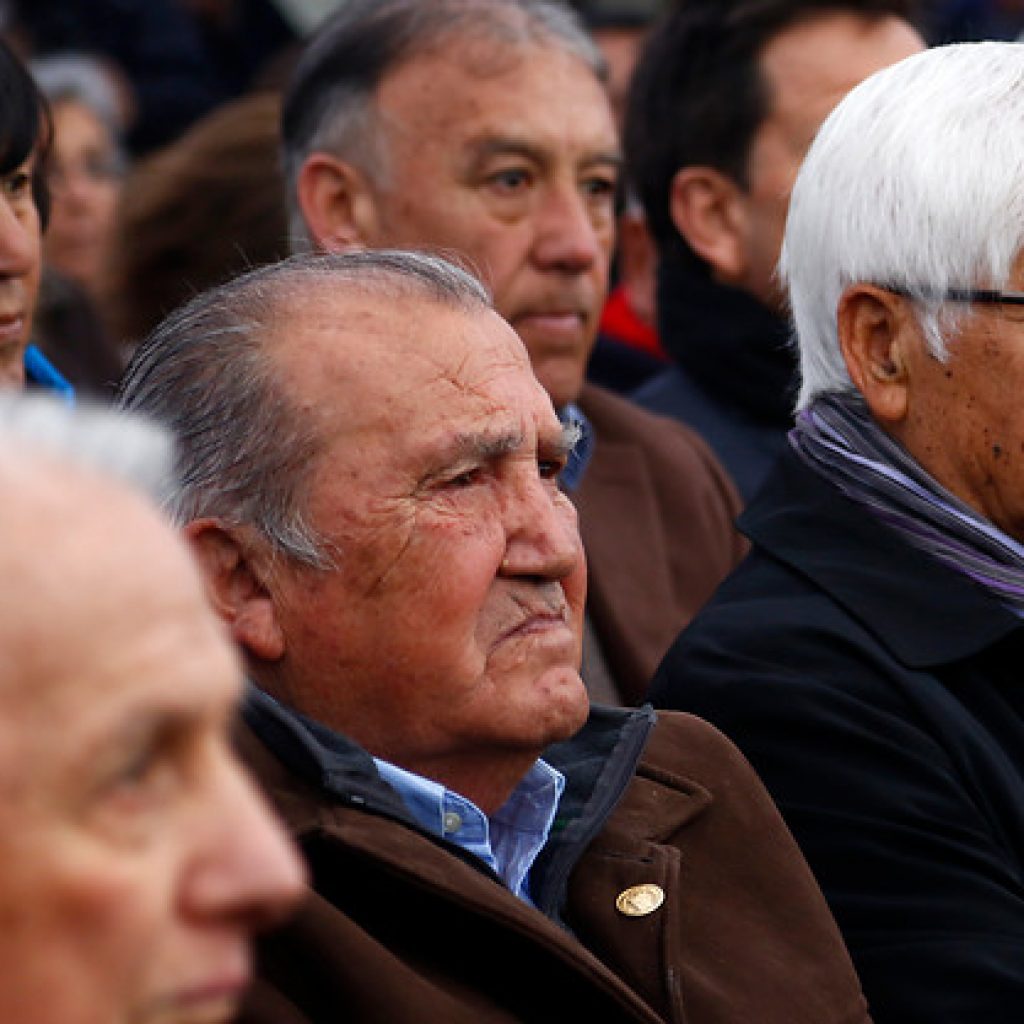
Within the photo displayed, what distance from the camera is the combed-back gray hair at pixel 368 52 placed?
444cm

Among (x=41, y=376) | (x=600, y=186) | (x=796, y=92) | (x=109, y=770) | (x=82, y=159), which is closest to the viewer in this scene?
(x=109, y=770)

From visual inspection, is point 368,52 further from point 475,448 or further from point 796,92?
point 475,448

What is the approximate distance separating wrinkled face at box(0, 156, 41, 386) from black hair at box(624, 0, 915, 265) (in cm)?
204

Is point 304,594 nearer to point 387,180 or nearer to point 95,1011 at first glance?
point 95,1011

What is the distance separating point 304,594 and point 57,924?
1224 mm

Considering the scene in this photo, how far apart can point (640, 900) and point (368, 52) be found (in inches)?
91.4

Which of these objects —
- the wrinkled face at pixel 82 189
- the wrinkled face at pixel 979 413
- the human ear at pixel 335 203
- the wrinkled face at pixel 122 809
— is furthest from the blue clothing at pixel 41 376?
the wrinkled face at pixel 82 189

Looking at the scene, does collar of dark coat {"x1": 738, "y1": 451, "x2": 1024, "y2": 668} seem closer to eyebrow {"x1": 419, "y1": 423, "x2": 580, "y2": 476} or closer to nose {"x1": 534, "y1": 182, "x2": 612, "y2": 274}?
eyebrow {"x1": 419, "y1": 423, "x2": 580, "y2": 476}

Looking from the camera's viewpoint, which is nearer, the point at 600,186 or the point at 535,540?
the point at 535,540

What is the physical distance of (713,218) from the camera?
5086 millimetres

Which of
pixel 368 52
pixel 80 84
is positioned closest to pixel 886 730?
pixel 368 52

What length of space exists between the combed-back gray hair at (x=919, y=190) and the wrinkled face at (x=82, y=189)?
460 cm

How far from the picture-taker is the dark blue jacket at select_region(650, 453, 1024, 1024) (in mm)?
2885

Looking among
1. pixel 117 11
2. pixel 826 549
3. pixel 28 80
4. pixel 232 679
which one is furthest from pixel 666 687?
pixel 117 11
